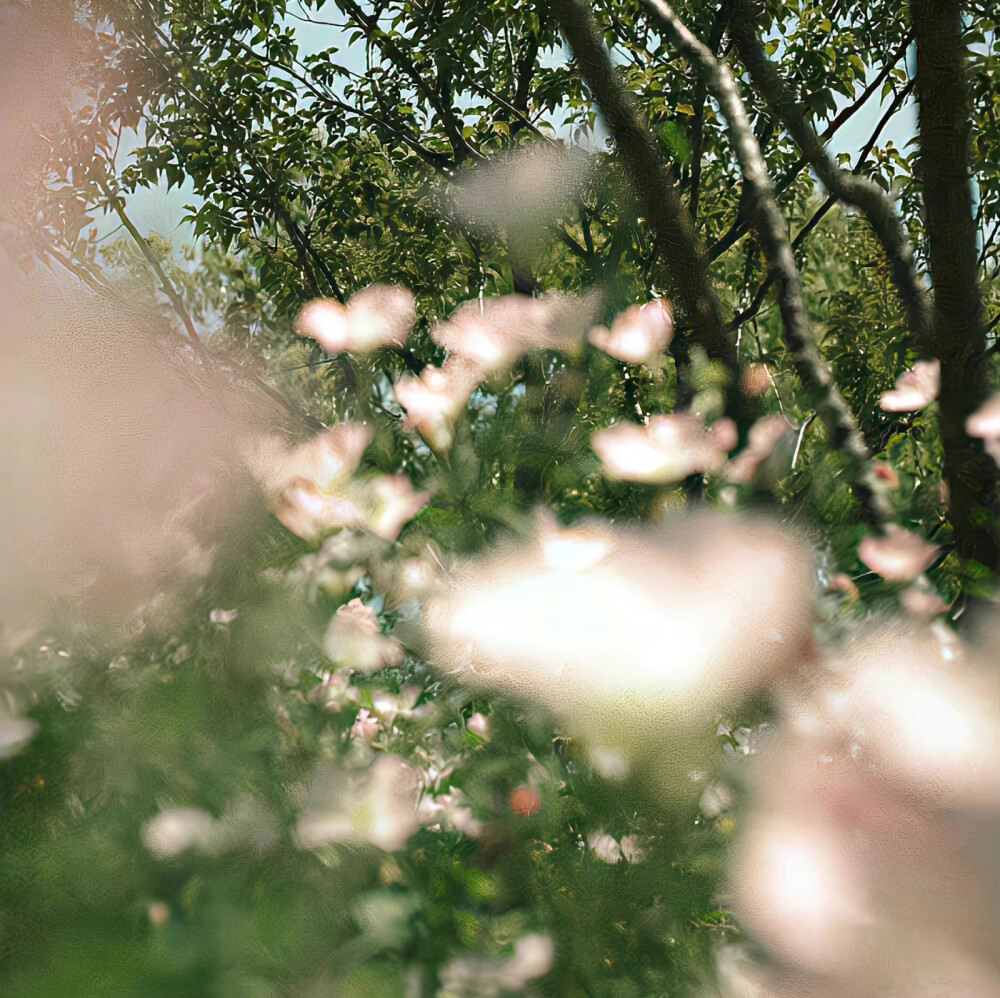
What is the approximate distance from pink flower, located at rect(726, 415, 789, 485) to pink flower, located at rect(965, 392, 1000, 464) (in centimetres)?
21

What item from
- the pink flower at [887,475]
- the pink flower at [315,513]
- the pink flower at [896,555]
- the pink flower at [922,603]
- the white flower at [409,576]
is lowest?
the white flower at [409,576]

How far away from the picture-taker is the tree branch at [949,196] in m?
0.75

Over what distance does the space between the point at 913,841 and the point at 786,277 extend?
58 centimetres

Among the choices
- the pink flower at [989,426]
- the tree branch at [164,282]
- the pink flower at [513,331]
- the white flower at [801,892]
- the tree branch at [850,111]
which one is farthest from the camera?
the tree branch at [850,111]

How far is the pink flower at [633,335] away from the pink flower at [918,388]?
0.38 m

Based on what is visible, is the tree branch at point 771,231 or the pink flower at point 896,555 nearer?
the pink flower at point 896,555

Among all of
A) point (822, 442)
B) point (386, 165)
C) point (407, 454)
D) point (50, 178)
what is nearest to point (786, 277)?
point (822, 442)

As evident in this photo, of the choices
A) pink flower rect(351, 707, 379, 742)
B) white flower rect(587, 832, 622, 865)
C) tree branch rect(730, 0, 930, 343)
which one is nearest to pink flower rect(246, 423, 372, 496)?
pink flower rect(351, 707, 379, 742)

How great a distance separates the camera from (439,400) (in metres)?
0.47

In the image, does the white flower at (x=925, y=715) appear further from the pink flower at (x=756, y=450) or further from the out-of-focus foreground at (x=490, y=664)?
the pink flower at (x=756, y=450)

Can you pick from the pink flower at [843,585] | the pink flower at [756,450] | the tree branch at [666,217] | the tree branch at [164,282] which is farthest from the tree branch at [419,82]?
the pink flower at [843,585]

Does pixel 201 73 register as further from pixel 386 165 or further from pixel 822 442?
pixel 822 442

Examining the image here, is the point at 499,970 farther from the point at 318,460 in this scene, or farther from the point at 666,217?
the point at 666,217

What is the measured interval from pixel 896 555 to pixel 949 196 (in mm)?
521
